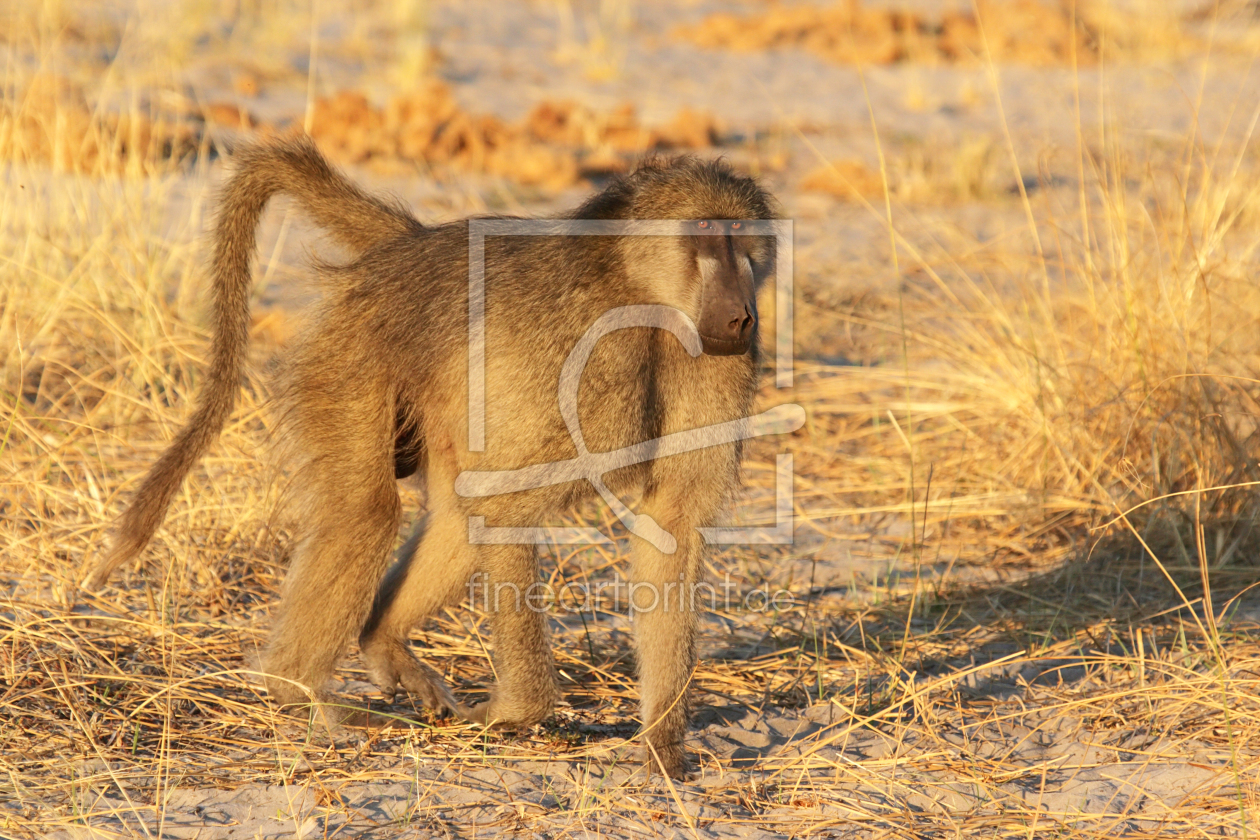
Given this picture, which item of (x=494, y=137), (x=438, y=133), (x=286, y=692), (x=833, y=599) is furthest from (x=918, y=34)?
(x=286, y=692)

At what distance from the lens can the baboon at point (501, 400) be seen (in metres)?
2.38

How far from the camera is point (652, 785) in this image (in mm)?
2408

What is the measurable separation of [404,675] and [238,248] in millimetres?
981


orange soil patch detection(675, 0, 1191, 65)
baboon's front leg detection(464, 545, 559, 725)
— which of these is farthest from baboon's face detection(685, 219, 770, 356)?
orange soil patch detection(675, 0, 1191, 65)

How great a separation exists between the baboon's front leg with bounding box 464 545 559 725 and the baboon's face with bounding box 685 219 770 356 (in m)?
0.56

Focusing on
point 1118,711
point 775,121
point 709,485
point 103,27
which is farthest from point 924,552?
point 103,27

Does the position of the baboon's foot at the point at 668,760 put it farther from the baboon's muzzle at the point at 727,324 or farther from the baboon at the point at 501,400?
the baboon's muzzle at the point at 727,324

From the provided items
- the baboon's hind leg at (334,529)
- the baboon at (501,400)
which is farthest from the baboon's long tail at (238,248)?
the baboon's hind leg at (334,529)

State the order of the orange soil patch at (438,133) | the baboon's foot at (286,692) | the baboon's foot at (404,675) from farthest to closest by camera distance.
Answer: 1. the orange soil patch at (438,133)
2. the baboon's foot at (404,675)
3. the baboon's foot at (286,692)

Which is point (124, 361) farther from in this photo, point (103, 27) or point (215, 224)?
point (103, 27)

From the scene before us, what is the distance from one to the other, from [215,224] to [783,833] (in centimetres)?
170

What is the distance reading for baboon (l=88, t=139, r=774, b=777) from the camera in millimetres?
2383

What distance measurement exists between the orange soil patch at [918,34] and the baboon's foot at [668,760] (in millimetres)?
7751

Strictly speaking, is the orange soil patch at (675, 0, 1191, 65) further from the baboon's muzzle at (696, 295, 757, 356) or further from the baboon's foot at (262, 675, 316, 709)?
the baboon's foot at (262, 675, 316, 709)
